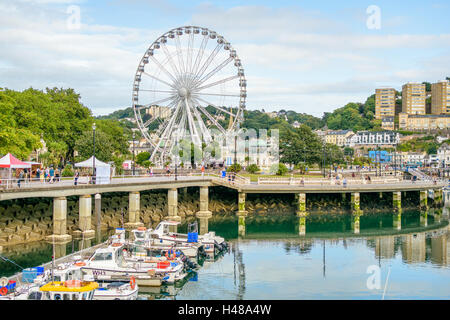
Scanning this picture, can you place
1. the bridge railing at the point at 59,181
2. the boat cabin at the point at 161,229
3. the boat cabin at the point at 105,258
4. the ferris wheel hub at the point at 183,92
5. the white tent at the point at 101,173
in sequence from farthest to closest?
1. the ferris wheel hub at the point at 183,92
2. the white tent at the point at 101,173
3. the boat cabin at the point at 161,229
4. the bridge railing at the point at 59,181
5. the boat cabin at the point at 105,258

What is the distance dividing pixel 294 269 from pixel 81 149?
43.3 m

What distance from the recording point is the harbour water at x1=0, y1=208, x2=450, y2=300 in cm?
2962

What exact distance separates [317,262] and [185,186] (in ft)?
75.6

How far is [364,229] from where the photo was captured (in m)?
53.8

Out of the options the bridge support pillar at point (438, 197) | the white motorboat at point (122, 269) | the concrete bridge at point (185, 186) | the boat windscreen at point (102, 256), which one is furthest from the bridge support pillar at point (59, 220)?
the bridge support pillar at point (438, 197)

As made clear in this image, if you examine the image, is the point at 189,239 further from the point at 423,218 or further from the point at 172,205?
the point at 423,218

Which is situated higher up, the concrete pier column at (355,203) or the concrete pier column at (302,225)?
the concrete pier column at (355,203)

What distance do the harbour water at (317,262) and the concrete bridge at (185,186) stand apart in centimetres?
229

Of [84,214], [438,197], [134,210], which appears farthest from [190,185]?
[438,197]

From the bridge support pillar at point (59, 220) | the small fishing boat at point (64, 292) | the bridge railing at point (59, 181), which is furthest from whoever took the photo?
the bridge support pillar at point (59, 220)

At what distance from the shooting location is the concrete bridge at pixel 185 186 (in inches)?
1613

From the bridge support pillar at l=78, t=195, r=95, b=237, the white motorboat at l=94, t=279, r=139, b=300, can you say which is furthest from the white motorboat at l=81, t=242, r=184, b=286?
the bridge support pillar at l=78, t=195, r=95, b=237

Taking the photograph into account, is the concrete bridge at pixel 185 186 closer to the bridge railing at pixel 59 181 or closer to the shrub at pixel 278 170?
the bridge railing at pixel 59 181
